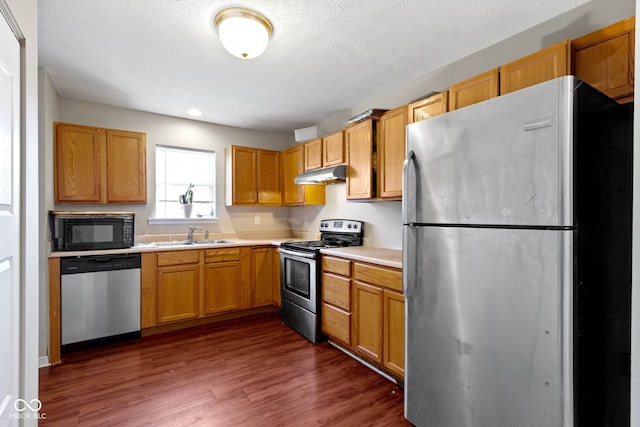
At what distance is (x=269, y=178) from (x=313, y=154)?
33.8 inches

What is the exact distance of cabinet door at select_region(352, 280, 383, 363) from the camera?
2.35 metres

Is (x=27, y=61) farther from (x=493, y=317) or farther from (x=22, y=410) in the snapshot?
(x=493, y=317)

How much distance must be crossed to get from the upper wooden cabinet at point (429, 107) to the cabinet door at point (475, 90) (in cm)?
6

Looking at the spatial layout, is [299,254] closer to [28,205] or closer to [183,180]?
[183,180]

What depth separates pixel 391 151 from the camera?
2.65m

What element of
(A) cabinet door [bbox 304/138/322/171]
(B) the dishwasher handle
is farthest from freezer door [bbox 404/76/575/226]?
(B) the dishwasher handle

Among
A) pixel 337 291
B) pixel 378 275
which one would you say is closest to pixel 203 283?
pixel 337 291

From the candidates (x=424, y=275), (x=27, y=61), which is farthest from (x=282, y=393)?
(x=27, y=61)

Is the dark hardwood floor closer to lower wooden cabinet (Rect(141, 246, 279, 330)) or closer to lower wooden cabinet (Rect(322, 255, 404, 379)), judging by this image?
lower wooden cabinet (Rect(322, 255, 404, 379))

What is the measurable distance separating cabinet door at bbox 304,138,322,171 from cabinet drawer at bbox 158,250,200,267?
1.60m

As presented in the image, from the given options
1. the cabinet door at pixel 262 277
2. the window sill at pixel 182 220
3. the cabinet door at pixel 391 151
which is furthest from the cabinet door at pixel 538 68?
the window sill at pixel 182 220

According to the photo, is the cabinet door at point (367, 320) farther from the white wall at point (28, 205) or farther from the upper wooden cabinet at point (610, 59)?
the white wall at point (28, 205)

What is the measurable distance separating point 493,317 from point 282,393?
4.93 ft

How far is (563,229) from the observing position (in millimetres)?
1164
